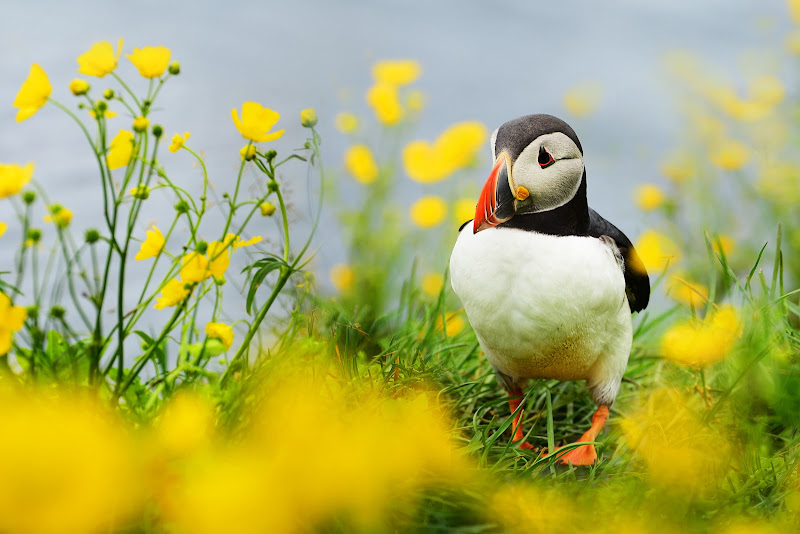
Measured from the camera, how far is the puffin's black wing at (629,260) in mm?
1736

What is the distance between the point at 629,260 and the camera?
1.75 metres

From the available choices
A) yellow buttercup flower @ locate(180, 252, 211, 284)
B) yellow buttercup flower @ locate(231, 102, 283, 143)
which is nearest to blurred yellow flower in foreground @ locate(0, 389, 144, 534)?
yellow buttercup flower @ locate(180, 252, 211, 284)

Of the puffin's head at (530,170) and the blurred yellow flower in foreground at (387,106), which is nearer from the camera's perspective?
the puffin's head at (530,170)

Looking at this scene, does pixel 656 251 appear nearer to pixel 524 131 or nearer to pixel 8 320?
pixel 524 131

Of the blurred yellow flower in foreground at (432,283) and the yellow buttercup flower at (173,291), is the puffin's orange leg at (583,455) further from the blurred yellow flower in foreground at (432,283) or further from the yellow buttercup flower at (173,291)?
the yellow buttercup flower at (173,291)

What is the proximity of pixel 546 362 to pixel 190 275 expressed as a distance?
2.73 ft

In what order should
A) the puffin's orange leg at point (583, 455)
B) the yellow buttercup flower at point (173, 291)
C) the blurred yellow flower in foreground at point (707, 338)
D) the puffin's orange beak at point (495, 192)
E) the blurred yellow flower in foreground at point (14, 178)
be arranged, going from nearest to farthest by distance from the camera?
the blurred yellow flower in foreground at point (14, 178), the yellow buttercup flower at point (173, 291), the puffin's orange beak at point (495, 192), the puffin's orange leg at point (583, 455), the blurred yellow flower in foreground at point (707, 338)

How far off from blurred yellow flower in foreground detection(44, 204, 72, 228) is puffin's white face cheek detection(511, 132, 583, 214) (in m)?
0.84

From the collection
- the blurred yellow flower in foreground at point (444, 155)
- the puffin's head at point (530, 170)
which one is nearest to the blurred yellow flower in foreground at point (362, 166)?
the blurred yellow flower in foreground at point (444, 155)

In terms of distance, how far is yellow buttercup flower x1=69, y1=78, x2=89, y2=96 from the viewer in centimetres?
115

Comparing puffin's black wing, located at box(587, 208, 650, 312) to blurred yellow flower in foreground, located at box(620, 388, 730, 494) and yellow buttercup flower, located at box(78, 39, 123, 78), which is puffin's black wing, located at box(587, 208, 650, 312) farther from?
yellow buttercup flower, located at box(78, 39, 123, 78)

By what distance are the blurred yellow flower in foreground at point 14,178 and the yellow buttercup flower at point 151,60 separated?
0.24 m

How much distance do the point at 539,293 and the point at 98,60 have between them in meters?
0.94

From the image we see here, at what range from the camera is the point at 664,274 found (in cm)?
223
